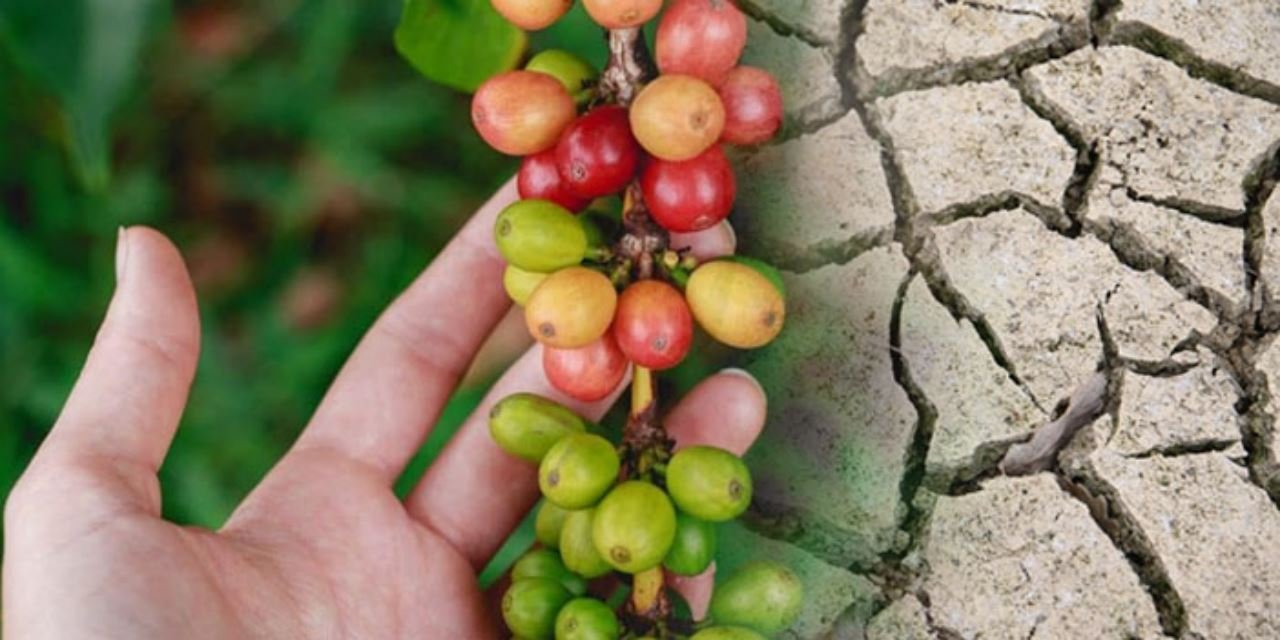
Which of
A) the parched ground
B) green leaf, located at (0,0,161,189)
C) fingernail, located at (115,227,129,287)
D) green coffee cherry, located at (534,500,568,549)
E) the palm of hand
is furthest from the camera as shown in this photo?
the parched ground

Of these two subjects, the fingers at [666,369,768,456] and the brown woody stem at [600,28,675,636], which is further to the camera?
the fingers at [666,369,768,456]

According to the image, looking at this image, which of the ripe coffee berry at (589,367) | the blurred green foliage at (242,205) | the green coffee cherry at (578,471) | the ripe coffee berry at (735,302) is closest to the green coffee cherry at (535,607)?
the green coffee cherry at (578,471)

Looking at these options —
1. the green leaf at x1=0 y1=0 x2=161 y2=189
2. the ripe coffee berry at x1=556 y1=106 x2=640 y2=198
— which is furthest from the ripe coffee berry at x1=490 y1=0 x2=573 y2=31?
the green leaf at x1=0 y1=0 x2=161 y2=189

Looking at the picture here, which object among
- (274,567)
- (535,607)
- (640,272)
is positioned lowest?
(274,567)

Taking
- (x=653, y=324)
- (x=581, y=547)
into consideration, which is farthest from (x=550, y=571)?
(x=653, y=324)

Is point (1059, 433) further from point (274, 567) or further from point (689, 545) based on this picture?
point (274, 567)

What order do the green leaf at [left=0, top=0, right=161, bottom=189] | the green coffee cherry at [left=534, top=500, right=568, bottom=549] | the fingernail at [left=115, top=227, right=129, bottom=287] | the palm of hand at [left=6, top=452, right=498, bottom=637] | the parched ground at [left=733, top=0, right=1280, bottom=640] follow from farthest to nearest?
the parched ground at [left=733, top=0, right=1280, bottom=640], the fingernail at [left=115, top=227, right=129, bottom=287], the green coffee cherry at [left=534, top=500, right=568, bottom=549], the palm of hand at [left=6, top=452, right=498, bottom=637], the green leaf at [left=0, top=0, right=161, bottom=189]

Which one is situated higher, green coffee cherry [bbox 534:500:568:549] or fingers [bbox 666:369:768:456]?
fingers [bbox 666:369:768:456]

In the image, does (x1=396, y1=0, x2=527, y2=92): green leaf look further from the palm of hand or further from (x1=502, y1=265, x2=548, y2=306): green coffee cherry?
the palm of hand
